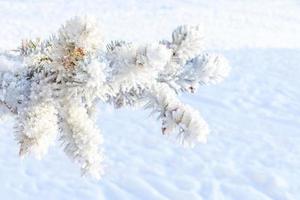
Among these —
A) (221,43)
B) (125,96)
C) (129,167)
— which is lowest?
(125,96)

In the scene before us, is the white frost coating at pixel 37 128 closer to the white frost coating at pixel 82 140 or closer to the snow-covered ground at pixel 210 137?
the white frost coating at pixel 82 140

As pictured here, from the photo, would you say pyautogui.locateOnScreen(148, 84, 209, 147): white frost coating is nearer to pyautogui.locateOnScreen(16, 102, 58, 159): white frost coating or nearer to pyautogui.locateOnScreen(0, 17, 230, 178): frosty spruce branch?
pyautogui.locateOnScreen(0, 17, 230, 178): frosty spruce branch

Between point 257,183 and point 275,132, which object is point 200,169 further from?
point 275,132

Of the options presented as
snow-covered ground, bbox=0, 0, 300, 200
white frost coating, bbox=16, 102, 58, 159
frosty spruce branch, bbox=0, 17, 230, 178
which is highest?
snow-covered ground, bbox=0, 0, 300, 200

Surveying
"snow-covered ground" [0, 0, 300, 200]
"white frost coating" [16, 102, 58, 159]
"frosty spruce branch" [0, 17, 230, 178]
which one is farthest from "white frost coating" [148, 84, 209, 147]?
"snow-covered ground" [0, 0, 300, 200]

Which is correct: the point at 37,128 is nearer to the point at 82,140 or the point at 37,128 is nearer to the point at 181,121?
the point at 82,140

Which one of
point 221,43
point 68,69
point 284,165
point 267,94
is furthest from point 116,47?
point 221,43

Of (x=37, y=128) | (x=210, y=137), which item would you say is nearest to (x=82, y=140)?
(x=37, y=128)
